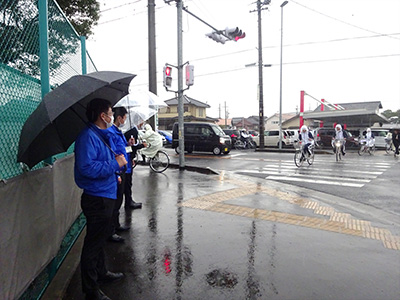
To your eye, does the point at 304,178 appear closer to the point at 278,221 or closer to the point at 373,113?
the point at 278,221

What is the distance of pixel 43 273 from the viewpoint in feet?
9.29

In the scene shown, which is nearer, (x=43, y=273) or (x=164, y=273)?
(x=43, y=273)

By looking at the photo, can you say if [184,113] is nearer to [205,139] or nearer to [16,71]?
[205,139]

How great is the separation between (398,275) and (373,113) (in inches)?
942

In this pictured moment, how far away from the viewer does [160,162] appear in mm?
10070

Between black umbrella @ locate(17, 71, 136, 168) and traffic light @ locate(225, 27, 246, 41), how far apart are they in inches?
368

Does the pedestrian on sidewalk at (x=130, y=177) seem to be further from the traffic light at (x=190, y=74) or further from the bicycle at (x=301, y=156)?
the bicycle at (x=301, y=156)

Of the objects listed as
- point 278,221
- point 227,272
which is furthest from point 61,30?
point 278,221

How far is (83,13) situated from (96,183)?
8904 millimetres

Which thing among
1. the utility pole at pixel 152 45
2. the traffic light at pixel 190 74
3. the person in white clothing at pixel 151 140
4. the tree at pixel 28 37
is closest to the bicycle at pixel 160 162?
the person in white clothing at pixel 151 140

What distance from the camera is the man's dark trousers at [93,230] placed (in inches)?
102

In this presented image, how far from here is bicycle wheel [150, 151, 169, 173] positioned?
10055mm

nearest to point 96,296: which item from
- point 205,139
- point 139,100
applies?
point 139,100

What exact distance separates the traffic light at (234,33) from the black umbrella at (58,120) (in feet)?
30.7
